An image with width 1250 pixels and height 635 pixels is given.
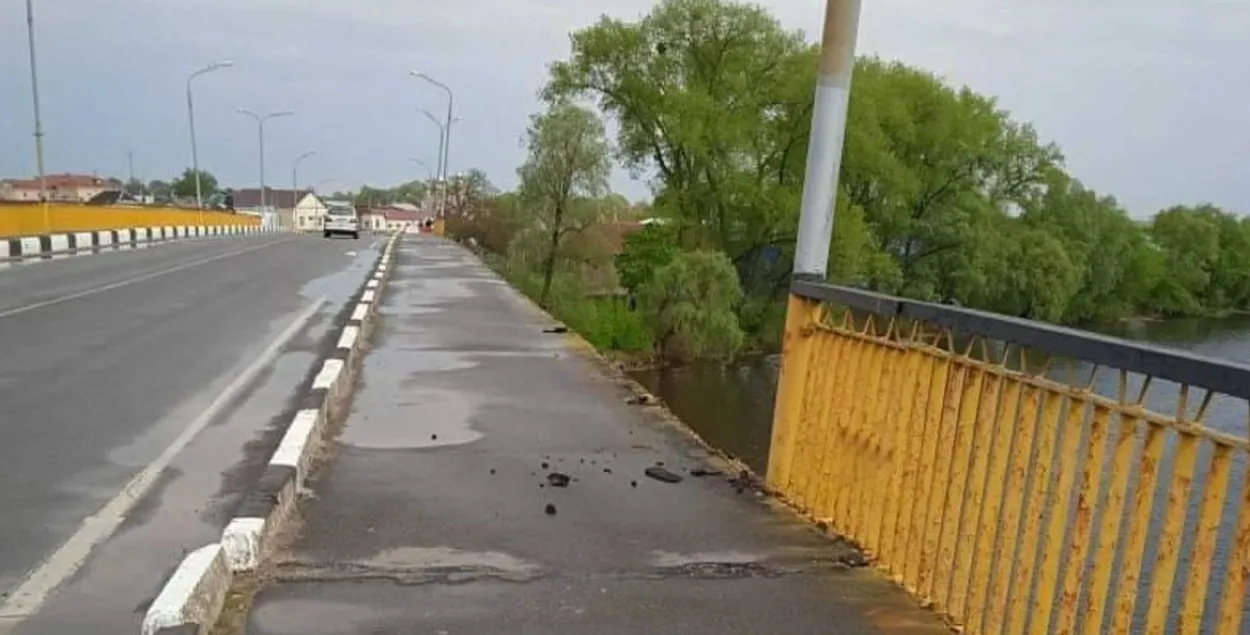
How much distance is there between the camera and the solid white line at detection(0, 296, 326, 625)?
4454mm

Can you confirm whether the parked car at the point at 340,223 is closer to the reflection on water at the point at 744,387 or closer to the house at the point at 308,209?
the reflection on water at the point at 744,387

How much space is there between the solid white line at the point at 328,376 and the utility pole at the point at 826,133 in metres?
4.34

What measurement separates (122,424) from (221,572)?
4.26 metres

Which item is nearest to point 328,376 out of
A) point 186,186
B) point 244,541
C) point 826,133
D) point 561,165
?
point 244,541

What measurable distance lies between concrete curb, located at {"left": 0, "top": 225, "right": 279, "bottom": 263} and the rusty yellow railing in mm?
26766

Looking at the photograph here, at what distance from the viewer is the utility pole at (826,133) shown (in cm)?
570

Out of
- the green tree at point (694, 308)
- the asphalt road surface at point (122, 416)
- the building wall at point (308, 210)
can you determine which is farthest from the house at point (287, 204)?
the asphalt road surface at point (122, 416)

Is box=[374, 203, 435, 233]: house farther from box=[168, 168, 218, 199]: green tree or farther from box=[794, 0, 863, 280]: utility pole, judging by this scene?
box=[794, 0, 863, 280]: utility pole

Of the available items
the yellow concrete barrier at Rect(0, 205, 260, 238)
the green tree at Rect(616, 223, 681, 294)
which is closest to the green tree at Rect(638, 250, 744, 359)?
the green tree at Rect(616, 223, 681, 294)

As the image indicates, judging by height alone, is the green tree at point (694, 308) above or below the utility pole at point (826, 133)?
below

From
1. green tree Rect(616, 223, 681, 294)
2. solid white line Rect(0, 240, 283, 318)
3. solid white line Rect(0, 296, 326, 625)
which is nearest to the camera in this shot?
solid white line Rect(0, 296, 326, 625)

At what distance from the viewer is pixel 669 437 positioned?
7906 mm

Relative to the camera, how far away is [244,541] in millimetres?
4555

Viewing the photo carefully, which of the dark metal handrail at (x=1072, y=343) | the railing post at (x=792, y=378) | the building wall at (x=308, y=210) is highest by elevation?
the dark metal handrail at (x=1072, y=343)
